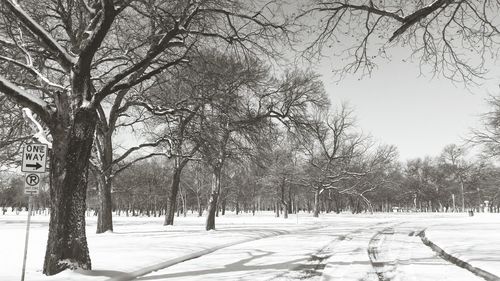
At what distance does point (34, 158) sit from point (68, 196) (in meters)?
1.11

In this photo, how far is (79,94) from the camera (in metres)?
9.48

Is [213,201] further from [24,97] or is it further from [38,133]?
[24,97]

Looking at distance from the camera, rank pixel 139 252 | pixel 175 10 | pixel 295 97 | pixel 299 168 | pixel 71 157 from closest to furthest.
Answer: pixel 71 157 → pixel 175 10 → pixel 139 252 → pixel 295 97 → pixel 299 168

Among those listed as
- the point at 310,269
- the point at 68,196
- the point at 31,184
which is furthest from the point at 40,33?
the point at 310,269

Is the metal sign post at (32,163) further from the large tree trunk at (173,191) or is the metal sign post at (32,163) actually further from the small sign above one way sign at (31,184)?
the large tree trunk at (173,191)

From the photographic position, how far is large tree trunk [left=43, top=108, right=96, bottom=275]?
29.2 ft

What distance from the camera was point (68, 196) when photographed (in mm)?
9016

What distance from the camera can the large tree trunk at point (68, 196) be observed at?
890cm

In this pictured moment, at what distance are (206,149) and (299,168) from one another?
37697 mm

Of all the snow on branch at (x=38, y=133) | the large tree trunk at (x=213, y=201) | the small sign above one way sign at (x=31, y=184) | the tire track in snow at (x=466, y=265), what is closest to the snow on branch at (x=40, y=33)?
the snow on branch at (x=38, y=133)

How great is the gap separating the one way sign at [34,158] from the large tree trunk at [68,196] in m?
0.60

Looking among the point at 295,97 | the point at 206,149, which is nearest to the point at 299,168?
the point at 295,97

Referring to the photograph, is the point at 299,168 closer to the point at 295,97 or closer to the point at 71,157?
the point at 295,97

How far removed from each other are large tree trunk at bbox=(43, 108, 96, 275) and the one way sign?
0.60 metres
